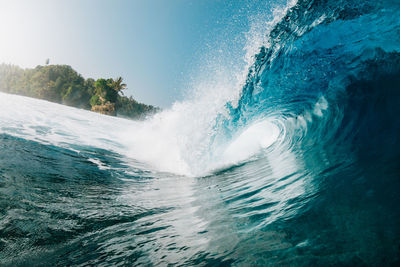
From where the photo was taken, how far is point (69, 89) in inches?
1615

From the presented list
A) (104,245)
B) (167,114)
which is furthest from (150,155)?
(104,245)

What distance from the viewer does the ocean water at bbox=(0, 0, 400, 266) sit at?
1.34m

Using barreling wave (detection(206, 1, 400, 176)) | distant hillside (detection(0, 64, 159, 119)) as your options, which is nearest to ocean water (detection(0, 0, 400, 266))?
barreling wave (detection(206, 1, 400, 176))

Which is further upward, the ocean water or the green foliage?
the green foliage

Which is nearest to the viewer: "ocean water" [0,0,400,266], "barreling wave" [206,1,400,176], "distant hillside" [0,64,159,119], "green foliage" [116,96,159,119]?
"ocean water" [0,0,400,266]

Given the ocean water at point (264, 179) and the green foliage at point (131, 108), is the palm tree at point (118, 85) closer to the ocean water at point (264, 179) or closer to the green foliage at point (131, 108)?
the green foliage at point (131, 108)

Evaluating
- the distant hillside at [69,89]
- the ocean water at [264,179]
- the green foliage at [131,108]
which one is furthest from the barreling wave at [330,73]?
the green foliage at [131,108]

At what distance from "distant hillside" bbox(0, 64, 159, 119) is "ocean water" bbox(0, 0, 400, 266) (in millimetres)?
34096

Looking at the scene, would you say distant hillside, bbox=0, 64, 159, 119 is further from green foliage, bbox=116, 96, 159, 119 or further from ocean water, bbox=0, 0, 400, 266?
ocean water, bbox=0, 0, 400, 266

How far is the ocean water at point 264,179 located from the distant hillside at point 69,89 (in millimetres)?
34096

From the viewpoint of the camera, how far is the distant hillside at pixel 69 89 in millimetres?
36847

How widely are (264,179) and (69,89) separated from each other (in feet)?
156

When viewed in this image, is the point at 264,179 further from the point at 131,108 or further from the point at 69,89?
the point at 131,108

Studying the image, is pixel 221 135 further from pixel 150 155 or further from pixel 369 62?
pixel 369 62
